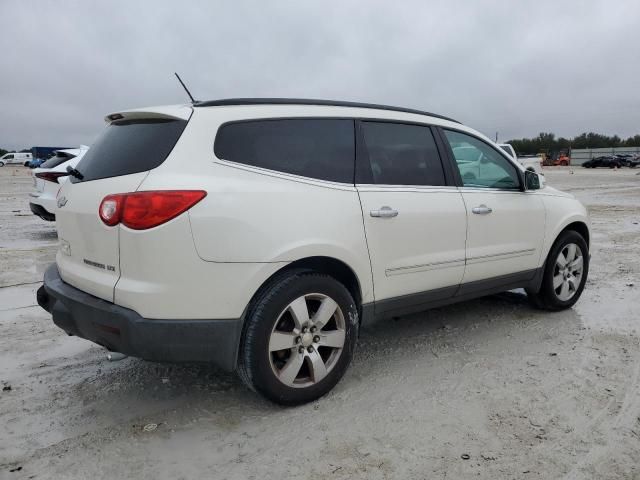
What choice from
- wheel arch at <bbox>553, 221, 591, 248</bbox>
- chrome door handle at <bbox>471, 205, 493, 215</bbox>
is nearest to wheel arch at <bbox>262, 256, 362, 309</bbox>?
chrome door handle at <bbox>471, 205, 493, 215</bbox>

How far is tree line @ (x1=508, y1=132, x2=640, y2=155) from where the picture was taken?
99688mm

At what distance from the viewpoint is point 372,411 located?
10.1 feet

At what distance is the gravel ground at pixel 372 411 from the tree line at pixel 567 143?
101 metres

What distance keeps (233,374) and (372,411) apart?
105cm

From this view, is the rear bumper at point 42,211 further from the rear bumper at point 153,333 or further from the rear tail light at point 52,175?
the rear bumper at point 153,333

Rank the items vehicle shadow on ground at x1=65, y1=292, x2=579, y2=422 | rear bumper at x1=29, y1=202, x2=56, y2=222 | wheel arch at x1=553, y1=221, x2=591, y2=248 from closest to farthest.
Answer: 1. vehicle shadow on ground at x1=65, y1=292, x2=579, y2=422
2. wheel arch at x1=553, y1=221, x2=591, y2=248
3. rear bumper at x1=29, y1=202, x2=56, y2=222

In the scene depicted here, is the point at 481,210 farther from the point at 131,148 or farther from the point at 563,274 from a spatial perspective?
the point at 131,148

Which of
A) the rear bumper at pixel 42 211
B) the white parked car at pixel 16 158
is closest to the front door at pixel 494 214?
the rear bumper at pixel 42 211

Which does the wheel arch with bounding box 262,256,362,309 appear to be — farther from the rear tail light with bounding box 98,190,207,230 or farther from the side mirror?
the side mirror

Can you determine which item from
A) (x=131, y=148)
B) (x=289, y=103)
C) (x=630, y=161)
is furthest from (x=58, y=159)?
(x=630, y=161)

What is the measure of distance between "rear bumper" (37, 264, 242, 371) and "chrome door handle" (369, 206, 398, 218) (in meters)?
1.09

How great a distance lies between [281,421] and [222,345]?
0.58 m

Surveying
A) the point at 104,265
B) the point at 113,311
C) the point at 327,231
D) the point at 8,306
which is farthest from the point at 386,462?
the point at 8,306

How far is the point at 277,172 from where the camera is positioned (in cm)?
304
